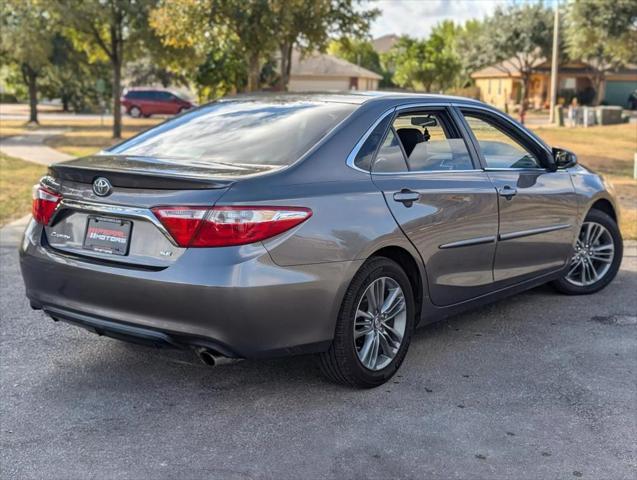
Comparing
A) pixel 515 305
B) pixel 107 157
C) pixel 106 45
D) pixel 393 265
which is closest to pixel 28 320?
pixel 107 157

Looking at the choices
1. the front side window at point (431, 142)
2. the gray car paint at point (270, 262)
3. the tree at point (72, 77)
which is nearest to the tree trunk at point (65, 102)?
the tree at point (72, 77)

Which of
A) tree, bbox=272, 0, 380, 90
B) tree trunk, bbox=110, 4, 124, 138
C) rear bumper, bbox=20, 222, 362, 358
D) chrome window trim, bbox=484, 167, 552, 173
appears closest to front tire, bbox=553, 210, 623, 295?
chrome window trim, bbox=484, 167, 552, 173

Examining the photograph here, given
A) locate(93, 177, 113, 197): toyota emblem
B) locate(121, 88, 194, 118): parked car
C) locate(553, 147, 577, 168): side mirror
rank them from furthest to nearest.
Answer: locate(121, 88, 194, 118): parked car, locate(553, 147, 577, 168): side mirror, locate(93, 177, 113, 197): toyota emblem

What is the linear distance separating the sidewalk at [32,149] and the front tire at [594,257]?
1420 cm

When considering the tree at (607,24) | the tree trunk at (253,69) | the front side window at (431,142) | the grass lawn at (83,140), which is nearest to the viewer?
the front side window at (431,142)

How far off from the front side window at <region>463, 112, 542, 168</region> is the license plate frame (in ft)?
8.14

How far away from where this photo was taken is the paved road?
348 cm

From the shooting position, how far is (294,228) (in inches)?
149

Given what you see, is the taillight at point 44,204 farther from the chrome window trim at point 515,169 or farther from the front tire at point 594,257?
the front tire at point 594,257

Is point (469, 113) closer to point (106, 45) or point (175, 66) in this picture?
point (175, 66)

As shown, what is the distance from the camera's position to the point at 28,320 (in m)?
5.52

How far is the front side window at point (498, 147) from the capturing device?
17.2ft

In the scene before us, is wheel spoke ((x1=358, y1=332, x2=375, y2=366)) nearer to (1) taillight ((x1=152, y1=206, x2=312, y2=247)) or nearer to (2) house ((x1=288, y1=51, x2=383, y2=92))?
(1) taillight ((x1=152, y1=206, x2=312, y2=247))

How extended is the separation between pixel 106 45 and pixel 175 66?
3.17 meters
